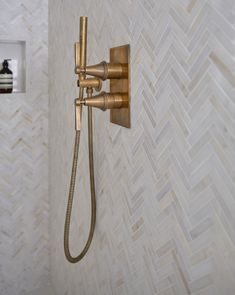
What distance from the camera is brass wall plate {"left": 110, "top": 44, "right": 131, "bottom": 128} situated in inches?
36.3

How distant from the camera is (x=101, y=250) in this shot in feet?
3.94

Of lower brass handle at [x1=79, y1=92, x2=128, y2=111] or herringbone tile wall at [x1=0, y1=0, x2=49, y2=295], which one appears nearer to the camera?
lower brass handle at [x1=79, y1=92, x2=128, y2=111]

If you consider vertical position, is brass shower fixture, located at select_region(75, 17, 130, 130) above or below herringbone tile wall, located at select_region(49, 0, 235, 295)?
above

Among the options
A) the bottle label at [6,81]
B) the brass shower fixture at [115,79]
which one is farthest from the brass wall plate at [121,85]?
the bottle label at [6,81]

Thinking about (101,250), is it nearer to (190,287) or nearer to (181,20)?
(190,287)

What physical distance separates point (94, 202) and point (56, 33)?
1.04m

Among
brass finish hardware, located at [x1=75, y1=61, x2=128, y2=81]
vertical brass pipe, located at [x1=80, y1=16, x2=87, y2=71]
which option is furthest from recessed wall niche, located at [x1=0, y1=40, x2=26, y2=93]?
brass finish hardware, located at [x1=75, y1=61, x2=128, y2=81]

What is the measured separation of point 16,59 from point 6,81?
0.19 m

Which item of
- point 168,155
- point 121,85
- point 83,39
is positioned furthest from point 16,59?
point 168,155

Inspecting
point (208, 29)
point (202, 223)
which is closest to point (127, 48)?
point (208, 29)

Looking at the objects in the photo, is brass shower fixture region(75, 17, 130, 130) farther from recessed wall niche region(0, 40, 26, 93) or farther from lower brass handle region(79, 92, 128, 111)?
recessed wall niche region(0, 40, 26, 93)

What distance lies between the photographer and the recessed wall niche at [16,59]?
194cm

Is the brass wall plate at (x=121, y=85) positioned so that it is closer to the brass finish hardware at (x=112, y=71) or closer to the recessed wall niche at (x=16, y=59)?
the brass finish hardware at (x=112, y=71)

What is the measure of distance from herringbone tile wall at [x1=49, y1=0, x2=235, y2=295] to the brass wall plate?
0.09ft
